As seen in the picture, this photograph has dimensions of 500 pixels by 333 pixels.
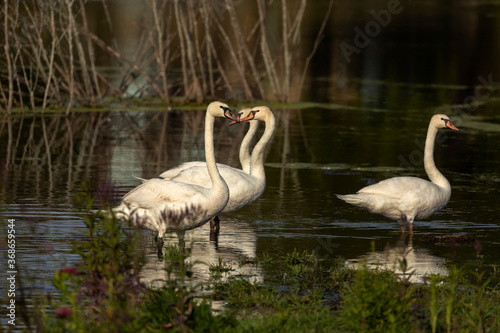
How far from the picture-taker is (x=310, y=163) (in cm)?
1501

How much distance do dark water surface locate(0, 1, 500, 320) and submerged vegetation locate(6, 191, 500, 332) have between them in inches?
14.1

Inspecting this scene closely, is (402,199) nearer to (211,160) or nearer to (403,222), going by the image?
(403,222)

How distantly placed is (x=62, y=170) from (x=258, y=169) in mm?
4109

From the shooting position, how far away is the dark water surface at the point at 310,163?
936 cm

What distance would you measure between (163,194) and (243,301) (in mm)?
2219

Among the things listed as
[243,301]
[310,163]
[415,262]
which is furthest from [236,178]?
[310,163]

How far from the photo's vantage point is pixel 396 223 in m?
11.1

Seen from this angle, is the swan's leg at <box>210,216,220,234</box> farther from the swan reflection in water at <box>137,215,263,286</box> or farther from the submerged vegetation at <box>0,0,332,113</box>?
the submerged vegetation at <box>0,0,332,113</box>

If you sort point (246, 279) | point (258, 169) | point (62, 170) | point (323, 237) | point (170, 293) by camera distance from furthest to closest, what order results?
1. point (62, 170)
2. point (258, 169)
3. point (323, 237)
4. point (246, 279)
5. point (170, 293)

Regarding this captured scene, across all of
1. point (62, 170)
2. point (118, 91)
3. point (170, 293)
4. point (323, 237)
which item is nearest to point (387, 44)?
point (118, 91)

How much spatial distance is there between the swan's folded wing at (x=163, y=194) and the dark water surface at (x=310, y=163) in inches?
11.0

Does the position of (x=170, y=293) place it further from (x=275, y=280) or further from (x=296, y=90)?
(x=296, y=90)

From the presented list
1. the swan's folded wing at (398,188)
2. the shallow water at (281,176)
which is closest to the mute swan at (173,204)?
the shallow water at (281,176)

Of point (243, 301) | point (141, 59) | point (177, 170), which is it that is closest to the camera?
point (243, 301)
